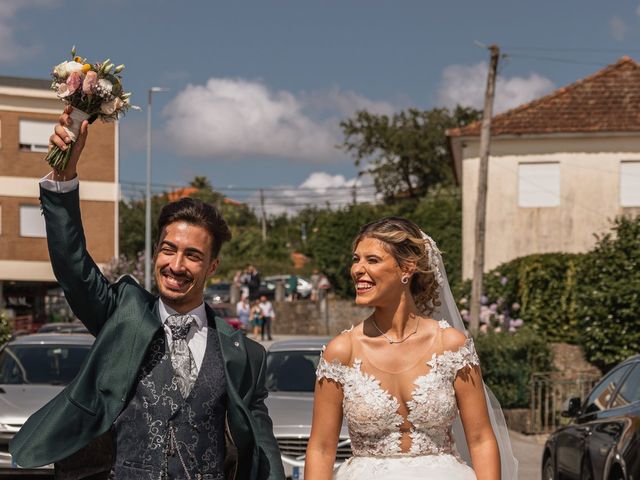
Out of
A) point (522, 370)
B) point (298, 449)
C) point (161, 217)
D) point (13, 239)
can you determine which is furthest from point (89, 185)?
point (161, 217)

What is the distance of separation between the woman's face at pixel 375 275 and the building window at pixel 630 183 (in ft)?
111

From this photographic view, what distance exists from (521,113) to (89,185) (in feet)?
68.1

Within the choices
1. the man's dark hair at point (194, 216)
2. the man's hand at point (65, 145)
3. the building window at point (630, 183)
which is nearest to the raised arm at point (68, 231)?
the man's hand at point (65, 145)

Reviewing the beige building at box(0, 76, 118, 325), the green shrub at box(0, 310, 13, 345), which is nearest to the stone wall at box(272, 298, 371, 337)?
the beige building at box(0, 76, 118, 325)

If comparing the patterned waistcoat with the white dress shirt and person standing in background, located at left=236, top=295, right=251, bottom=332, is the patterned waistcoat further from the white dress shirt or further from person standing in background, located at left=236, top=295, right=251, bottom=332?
person standing in background, located at left=236, top=295, right=251, bottom=332

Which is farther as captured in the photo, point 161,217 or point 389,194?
point 389,194

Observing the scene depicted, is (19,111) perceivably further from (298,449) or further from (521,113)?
(298,449)

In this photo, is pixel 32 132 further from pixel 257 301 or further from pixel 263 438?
pixel 263 438

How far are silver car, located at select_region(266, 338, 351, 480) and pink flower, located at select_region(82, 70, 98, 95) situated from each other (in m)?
5.93

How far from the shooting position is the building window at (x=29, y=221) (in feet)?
161

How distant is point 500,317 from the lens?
29484 millimetres

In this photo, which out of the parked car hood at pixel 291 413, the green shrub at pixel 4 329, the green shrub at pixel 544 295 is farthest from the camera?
the green shrub at pixel 544 295

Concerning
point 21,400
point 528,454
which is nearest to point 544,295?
Result: point 528,454

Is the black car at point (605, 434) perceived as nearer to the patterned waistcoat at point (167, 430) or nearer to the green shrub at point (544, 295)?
the patterned waistcoat at point (167, 430)
